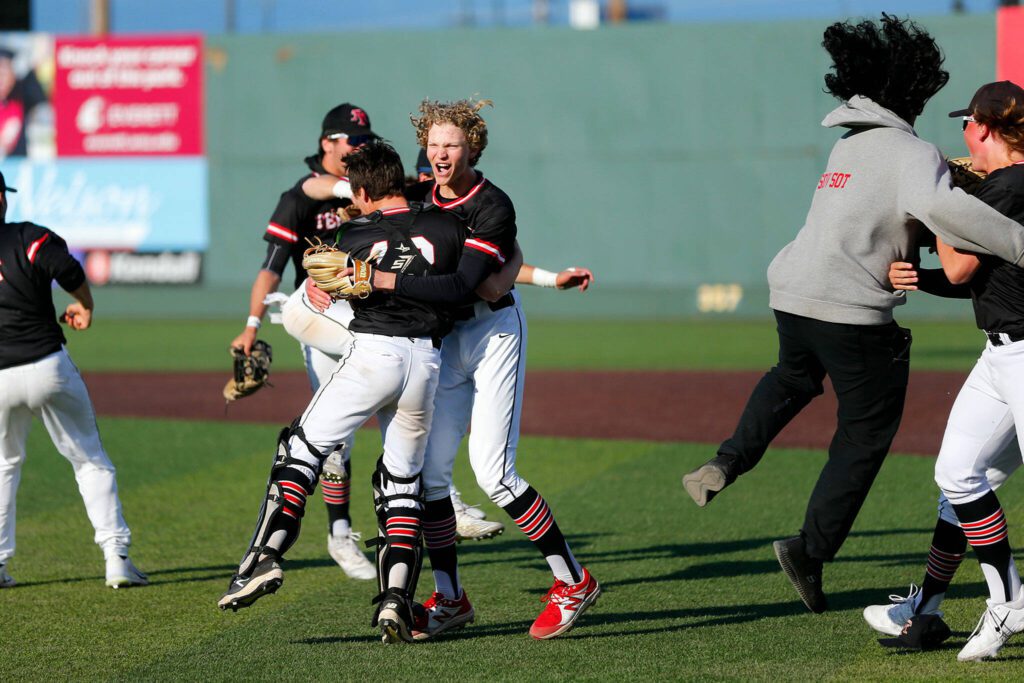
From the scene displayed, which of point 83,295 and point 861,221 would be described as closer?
point 861,221

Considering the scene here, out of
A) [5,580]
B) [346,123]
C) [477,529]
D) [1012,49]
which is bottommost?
[5,580]

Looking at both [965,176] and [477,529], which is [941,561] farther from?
[477,529]

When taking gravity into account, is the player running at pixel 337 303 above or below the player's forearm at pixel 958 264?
below

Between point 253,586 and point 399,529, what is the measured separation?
2.13 ft

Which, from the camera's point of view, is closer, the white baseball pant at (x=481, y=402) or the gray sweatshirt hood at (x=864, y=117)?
the gray sweatshirt hood at (x=864, y=117)

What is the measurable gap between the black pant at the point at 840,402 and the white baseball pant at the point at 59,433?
2.96 meters

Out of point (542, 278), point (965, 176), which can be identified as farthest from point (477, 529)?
point (965, 176)

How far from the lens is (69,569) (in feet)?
21.6

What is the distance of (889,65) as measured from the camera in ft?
16.3

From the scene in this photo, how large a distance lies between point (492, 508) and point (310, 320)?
7.60ft

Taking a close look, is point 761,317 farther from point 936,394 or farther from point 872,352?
point 872,352

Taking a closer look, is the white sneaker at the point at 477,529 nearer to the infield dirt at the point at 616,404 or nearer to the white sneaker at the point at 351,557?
the white sneaker at the point at 351,557

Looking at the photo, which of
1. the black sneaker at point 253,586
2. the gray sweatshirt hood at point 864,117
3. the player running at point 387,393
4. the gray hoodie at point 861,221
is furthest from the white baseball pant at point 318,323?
the gray sweatshirt hood at point 864,117

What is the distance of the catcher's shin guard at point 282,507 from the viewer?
15.9 feet
